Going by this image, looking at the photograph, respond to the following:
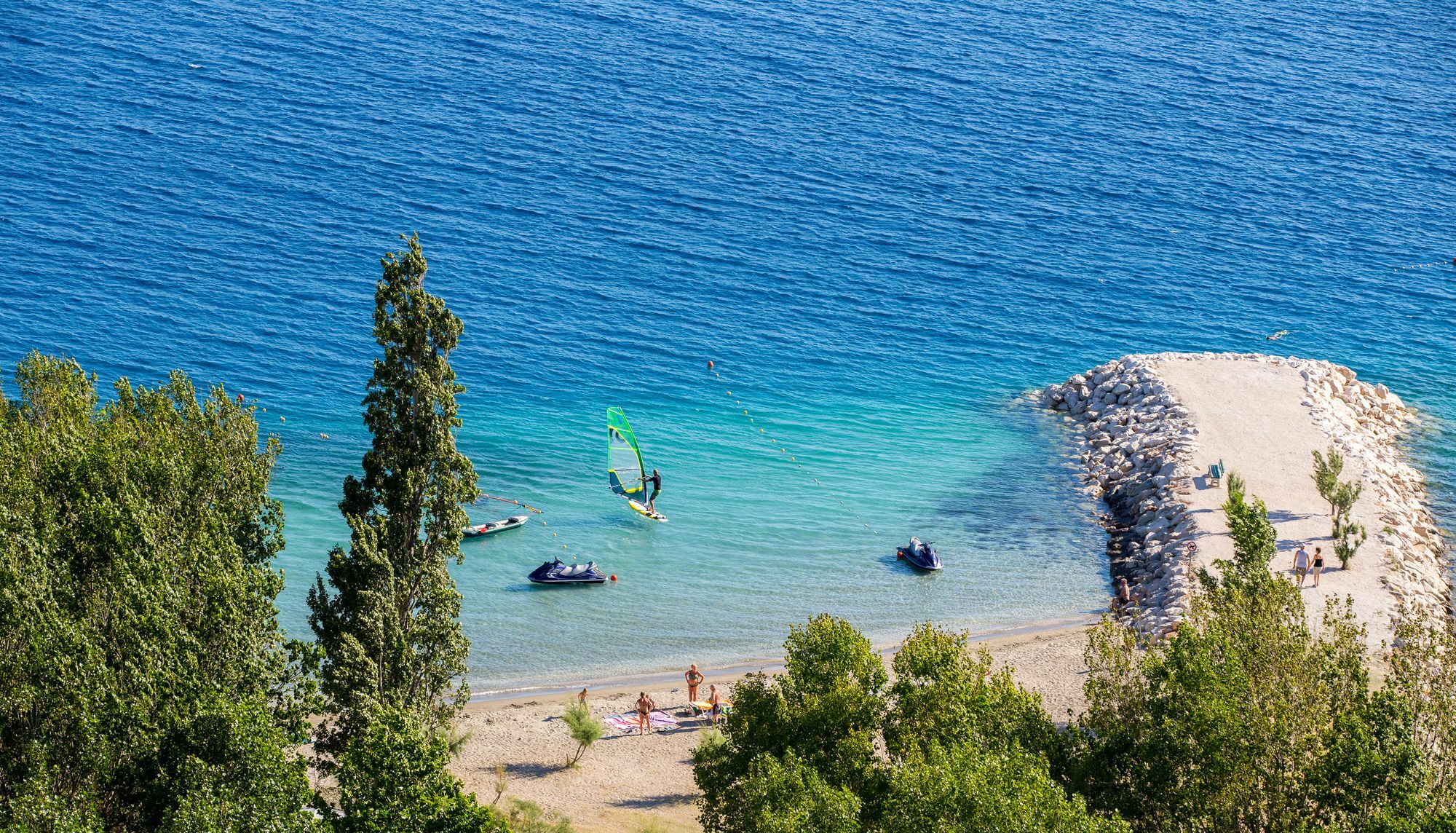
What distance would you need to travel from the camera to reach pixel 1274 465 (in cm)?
6381

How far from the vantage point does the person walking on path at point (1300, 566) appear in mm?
52562

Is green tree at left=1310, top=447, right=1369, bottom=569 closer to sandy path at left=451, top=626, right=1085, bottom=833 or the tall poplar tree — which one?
sandy path at left=451, top=626, right=1085, bottom=833

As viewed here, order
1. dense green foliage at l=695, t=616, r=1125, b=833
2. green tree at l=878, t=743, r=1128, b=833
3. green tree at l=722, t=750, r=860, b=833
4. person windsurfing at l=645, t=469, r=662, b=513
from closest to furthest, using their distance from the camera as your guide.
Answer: green tree at l=878, t=743, r=1128, b=833
dense green foliage at l=695, t=616, r=1125, b=833
green tree at l=722, t=750, r=860, b=833
person windsurfing at l=645, t=469, r=662, b=513

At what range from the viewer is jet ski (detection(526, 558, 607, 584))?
2263 inches

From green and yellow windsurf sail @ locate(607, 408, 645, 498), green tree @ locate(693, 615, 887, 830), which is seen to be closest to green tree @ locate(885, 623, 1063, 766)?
green tree @ locate(693, 615, 887, 830)

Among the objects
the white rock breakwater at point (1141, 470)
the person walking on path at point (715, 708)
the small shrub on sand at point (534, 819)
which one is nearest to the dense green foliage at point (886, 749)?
the small shrub on sand at point (534, 819)

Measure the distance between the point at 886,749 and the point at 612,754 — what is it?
49.4 feet

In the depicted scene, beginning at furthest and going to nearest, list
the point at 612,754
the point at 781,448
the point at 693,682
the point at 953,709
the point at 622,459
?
1. the point at 781,448
2. the point at 622,459
3. the point at 693,682
4. the point at 612,754
5. the point at 953,709

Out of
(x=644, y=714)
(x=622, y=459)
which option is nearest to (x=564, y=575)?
(x=622, y=459)

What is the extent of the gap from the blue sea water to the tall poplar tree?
18393 millimetres

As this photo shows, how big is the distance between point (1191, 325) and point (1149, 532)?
101ft

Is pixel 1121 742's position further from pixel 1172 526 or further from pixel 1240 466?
pixel 1240 466

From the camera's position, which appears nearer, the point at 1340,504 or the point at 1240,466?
the point at 1340,504

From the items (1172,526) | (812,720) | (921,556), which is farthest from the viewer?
(921,556)
